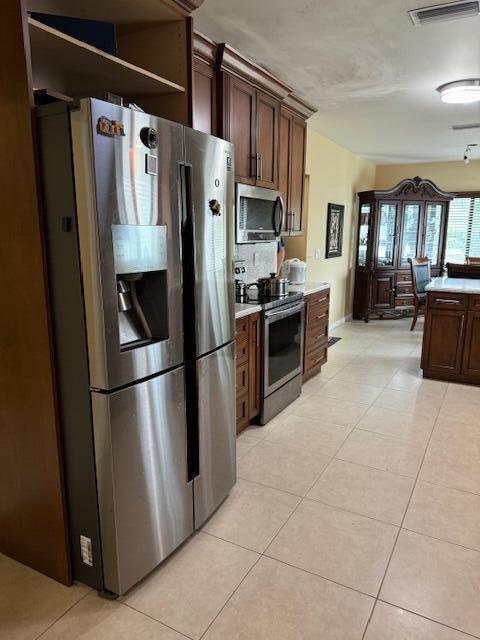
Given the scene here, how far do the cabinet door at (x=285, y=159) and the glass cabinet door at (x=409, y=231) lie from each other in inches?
143

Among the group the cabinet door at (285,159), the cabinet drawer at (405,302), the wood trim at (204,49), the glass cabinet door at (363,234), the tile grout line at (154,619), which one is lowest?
the tile grout line at (154,619)

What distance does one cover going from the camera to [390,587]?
1.79 m

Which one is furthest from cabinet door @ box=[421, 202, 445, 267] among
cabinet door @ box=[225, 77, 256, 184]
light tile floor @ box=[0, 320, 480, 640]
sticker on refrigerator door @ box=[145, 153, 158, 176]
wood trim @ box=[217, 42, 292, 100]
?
sticker on refrigerator door @ box=[145, 153, 158, 176]

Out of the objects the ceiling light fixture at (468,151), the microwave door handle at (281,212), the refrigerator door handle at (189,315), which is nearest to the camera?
the refrigerator door handle at (189,315)

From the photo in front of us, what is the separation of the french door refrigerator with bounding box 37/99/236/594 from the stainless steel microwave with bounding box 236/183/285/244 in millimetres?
1074

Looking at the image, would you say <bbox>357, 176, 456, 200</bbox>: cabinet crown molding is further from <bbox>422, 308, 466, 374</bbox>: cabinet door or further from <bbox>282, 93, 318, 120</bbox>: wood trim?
<bbox>422, 308, 466, 374</bbox>: cabinet door

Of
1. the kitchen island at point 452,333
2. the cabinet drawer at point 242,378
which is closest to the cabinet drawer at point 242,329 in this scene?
the cabinet drawer at point 242,378

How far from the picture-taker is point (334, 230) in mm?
6148

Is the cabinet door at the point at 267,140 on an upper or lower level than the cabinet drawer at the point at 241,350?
upper

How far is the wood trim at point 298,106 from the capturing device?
3738mm

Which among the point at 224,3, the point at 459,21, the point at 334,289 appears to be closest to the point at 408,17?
the point at 459,21

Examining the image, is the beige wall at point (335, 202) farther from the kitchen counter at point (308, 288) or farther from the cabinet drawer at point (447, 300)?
the cabinet drawer at point (447, 300)

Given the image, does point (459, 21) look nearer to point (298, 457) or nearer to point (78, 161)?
point (78, 161)

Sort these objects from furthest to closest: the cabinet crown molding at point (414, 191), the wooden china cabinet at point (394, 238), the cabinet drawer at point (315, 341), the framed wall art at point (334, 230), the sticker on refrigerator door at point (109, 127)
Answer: the wooden china cabinet at point (394, 238)
the cabinet crown molding at point (414, 191)
the framed wall art at point (334, 230)
the cabinet drawer at point (315, 341)
the sticker on refrigerator door at point (109, 127)
